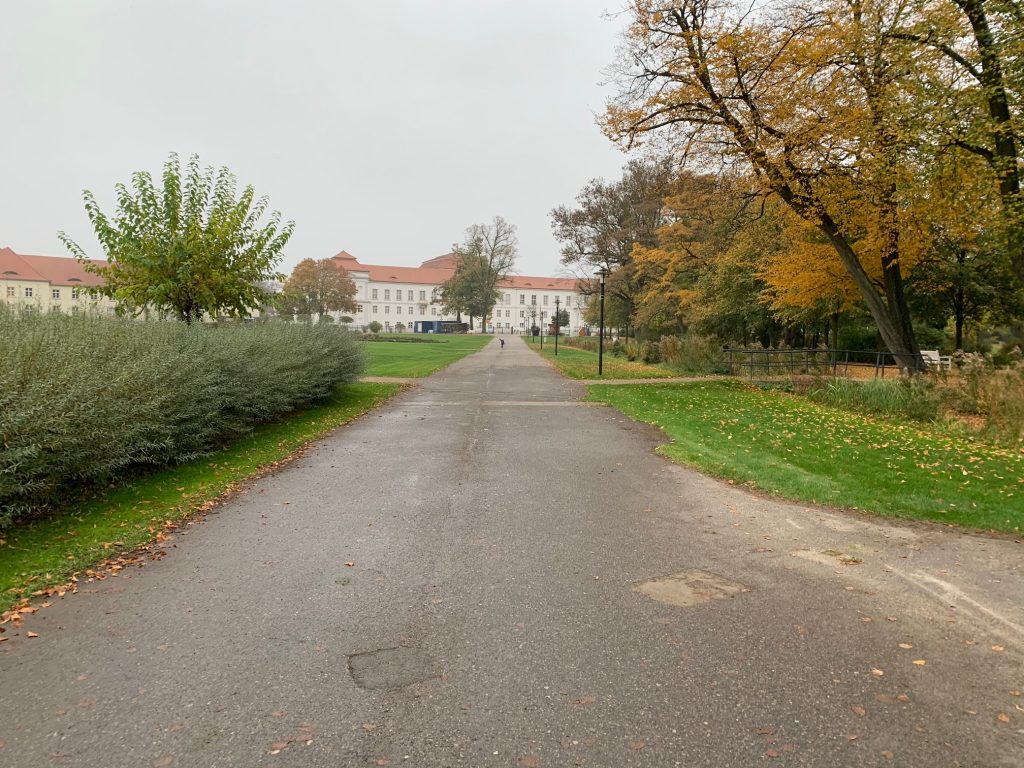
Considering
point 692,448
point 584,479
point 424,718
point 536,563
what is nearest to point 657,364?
point 692,448

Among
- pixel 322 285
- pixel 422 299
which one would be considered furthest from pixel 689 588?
pixel 422 299

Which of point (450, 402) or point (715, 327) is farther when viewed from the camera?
point (715, 327)

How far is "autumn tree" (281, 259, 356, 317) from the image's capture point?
8319 centimetres

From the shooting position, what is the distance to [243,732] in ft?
8.93

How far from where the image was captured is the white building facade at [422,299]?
12694cm

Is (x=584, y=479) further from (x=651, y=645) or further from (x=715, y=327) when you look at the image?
(x=715, y=327)

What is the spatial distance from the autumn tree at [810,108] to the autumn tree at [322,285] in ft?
233

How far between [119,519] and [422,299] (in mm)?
130068

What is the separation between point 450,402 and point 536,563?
449 inches

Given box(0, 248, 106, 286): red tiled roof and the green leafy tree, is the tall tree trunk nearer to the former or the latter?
the green leafy tree

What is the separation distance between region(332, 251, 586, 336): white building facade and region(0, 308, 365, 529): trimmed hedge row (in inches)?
4285

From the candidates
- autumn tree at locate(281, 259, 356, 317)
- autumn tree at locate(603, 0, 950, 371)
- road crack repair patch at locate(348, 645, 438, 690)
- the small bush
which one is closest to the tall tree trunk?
autumn tree at locate(603, 0, 950, 371)

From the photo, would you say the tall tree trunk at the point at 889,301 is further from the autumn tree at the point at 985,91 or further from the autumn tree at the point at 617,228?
the autumn tree at the point at 617,228

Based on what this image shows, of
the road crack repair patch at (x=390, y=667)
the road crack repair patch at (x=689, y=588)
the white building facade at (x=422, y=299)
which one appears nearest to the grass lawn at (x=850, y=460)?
the road crack repair patch at (x=689, y=588)
